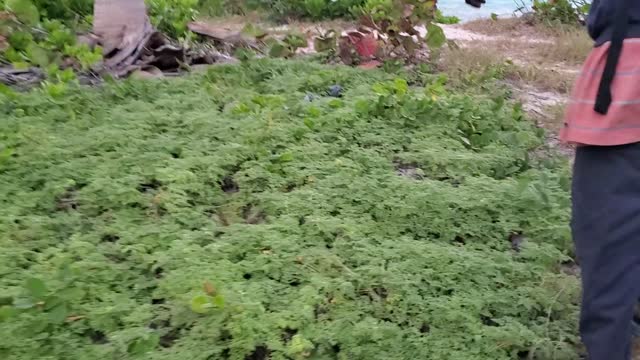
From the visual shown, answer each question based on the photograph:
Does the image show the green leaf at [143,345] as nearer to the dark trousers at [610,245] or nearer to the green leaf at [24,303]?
the green leaf at [24,303]

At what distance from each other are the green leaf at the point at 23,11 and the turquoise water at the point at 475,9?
672 cm

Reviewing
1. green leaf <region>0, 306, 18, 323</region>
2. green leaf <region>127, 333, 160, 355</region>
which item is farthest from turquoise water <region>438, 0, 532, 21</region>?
green leaf <region>0, 306, 18, 323</region>

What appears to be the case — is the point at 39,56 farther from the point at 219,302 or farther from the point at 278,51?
the point at 219,302

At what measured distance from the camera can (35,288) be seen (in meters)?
2.20

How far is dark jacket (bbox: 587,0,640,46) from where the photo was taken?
1.92 m

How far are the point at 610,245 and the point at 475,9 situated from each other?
8.96 meters

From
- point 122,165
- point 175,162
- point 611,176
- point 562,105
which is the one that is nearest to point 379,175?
point 175,162

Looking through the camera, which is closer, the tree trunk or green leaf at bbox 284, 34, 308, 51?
the tree trunk

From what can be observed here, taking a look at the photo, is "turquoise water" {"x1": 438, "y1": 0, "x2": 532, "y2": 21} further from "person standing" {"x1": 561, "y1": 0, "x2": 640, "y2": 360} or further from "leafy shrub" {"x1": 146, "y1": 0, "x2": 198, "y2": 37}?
"person standing" {"x1": 561, "y1": 0, "x2": 640, "y2": 360}

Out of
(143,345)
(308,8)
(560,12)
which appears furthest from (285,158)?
(560,12)

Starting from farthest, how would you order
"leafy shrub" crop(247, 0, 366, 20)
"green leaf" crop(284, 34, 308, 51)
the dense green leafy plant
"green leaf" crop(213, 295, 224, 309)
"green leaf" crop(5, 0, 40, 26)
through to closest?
1. "leafy shrub" crop(247, 0, 366, 20)
2. the dense green leafy plant
3. "green leaf" crop(284, 34, 308, 51)
4. "green leaf" crop(5, 0, 40, 26)
5. "green leaf" crop(213, 295, 224, 309)

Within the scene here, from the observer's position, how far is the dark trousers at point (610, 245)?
6.63 feet

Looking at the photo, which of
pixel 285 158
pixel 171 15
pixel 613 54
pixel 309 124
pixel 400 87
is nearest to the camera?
pixel 613 54

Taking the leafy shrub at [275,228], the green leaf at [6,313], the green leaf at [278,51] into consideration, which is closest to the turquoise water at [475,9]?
the green leaf at [278,51]
